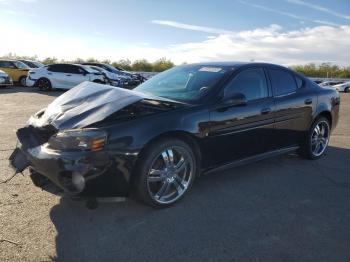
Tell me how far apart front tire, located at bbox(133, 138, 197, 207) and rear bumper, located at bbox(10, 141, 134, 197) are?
0.16 m

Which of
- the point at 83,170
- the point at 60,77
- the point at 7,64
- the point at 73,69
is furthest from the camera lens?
the point at 7,64

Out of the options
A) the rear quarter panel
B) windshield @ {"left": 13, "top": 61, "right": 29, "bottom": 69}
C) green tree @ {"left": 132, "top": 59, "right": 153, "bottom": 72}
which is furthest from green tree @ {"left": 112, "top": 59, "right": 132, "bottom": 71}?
the rear quarter panel

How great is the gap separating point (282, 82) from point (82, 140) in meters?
3.15

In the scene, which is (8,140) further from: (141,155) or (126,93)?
(141,155)

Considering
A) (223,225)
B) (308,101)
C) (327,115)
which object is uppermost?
(308,101)

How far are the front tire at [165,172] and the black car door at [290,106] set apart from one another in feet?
5.48

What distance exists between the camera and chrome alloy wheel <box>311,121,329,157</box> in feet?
20.0

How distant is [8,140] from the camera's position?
6.64 meters

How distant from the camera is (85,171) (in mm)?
3410

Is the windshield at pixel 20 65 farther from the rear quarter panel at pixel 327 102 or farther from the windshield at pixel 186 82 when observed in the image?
the rear quarter panel at pixel 327 102

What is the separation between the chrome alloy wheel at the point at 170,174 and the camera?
12.8 feet

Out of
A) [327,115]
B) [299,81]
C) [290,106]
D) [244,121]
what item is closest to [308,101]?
[299,81]

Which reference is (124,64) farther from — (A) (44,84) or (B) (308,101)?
(B) (308,101)

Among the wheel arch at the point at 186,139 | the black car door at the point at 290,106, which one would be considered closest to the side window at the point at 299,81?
the black car door at the point at 290,106
